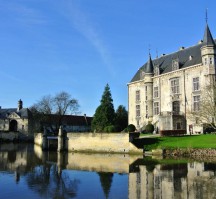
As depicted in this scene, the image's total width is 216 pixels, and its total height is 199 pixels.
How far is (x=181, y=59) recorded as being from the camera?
5084 cm

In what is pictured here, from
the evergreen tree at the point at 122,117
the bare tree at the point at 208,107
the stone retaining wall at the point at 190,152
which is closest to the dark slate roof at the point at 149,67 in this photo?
the bare tree at the point at 208,107

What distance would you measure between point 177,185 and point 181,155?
16219 millimetres

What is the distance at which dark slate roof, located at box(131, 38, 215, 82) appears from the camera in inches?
1880

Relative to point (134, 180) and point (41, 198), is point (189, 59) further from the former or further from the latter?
point (41, 198)

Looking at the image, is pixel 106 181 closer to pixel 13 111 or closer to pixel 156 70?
pixel 156 70

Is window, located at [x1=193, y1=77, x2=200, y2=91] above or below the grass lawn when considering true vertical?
above

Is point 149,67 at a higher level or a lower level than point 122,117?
higher

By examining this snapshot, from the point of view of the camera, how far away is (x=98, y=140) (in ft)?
136

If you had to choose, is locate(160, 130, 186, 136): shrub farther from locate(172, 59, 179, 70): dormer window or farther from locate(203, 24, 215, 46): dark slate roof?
locate(203, 24, 215, 46): dark slate roof

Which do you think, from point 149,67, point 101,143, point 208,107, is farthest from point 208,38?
point 101,143

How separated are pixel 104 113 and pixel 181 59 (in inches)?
781

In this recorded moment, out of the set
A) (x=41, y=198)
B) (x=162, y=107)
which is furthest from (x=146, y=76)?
(x=41, y=198)

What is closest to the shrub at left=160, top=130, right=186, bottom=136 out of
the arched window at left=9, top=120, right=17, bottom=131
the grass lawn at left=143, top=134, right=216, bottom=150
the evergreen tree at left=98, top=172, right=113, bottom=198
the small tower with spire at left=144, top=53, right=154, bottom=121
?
the grass lawn at left=143, top=134, right=216, bottom=150

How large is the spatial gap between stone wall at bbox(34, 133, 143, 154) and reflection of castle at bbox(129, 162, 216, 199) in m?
14.3
